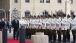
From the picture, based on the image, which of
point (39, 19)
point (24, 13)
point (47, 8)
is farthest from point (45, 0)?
point (39, 19)

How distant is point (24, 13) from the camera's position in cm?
6319

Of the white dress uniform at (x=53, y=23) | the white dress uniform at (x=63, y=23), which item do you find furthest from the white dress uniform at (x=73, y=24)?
the white dress uniform at (x=53, y=23)

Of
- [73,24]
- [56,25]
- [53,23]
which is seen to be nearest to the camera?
[73,24]

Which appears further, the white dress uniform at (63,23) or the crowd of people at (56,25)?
the crowd of people at (56,25)

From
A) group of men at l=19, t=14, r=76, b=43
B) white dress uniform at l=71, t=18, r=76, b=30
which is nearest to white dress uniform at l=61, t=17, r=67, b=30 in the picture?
group of men at l=19, t=14, r=76, b=43

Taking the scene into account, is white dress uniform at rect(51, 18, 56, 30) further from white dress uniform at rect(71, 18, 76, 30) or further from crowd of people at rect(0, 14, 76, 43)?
white dress uniform at rect(71, 18, 76, 30)

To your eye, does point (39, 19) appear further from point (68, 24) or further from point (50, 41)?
point (68, 24)

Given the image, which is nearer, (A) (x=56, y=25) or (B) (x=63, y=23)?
(B) (x=63, y=23)

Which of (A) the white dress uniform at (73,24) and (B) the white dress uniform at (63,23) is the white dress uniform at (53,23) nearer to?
(B) the white dress uniform at (63,23)

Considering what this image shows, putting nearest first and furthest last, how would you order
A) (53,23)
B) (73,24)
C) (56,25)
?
(73,24), (56,25), (53,23)

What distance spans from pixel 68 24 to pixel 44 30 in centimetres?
281

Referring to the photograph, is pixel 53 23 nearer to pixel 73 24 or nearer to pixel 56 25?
pixel 56 25

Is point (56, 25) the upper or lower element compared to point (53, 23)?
lower

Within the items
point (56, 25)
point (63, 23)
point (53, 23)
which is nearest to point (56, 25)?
point (56, 25)
